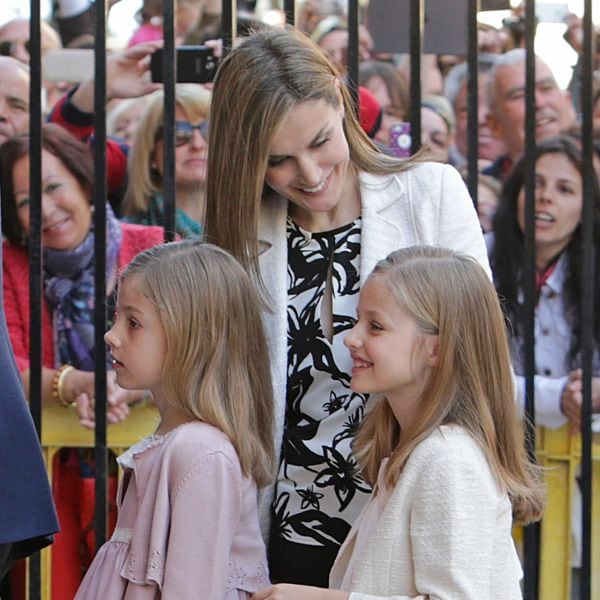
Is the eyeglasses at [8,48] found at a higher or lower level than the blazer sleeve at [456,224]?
higher

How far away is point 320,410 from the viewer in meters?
2.02

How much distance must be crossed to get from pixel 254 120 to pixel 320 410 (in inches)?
18.5

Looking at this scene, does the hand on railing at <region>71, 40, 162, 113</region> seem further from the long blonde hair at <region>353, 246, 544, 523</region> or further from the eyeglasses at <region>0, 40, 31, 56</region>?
the long blonde hair at <region>353, 246, 544, 523</region>

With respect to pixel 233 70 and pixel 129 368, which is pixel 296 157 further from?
pixel 129 368

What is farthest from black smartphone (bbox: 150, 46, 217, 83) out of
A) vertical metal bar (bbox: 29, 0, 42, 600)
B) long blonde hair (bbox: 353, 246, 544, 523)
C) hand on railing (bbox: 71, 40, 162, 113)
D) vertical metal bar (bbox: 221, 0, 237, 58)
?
long blonde hair (bbox: 353, 246, 544, 523)

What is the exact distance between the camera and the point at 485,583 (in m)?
1.71

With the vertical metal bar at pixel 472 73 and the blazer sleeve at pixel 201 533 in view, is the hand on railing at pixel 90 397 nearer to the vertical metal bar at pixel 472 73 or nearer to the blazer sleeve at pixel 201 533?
the vertical metal bar at pixel 472 73

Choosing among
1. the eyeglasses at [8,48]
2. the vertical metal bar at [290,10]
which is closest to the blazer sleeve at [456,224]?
the vertical metal bar at [290,10]

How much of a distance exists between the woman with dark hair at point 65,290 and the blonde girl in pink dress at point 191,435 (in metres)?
1.51

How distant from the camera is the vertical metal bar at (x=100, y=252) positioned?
2.45 m

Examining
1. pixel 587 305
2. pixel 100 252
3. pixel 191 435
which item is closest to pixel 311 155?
pixel 191 435

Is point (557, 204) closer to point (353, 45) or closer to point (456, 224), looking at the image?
point (353, 45)

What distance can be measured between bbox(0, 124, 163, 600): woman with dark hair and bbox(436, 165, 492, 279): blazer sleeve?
157 cm

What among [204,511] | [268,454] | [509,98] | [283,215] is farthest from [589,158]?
[509,98]
